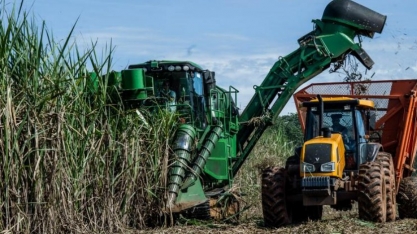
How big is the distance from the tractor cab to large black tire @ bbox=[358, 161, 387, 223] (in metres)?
0.56

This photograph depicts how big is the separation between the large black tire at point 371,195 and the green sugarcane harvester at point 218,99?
218 cm

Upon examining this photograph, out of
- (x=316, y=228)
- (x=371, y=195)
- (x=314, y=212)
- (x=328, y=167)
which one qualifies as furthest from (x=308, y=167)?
(x=314, y=212)

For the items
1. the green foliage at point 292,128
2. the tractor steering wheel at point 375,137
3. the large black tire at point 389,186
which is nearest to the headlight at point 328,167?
the large black tire at point 389,186

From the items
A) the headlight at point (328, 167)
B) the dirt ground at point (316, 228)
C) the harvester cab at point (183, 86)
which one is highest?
the harvester cab at point (183, 86)

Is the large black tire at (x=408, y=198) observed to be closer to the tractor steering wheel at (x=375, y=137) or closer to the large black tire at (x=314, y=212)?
the tractor steering wheel at (x=375, y=137)

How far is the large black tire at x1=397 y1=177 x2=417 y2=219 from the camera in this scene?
40.0 feet

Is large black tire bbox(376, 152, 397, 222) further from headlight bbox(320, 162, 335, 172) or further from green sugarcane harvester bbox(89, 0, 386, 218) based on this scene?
green sugarcane harvester bbox(89, 0, 386, 218)

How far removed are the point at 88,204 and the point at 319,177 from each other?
9.35 feet

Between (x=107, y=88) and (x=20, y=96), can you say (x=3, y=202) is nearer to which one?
(x=20, y=96)

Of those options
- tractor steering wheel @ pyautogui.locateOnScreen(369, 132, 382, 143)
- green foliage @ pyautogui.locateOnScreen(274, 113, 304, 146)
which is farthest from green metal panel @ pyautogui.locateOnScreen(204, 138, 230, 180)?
green foliage @ pyautogui.locateOnScreen(274, 113, 304, 146)

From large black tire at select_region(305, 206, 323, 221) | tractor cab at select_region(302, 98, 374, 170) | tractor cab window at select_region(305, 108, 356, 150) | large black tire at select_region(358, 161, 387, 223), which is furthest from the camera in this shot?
large black tire at select_region(305, 206, 323, 221)

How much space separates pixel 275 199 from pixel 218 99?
2.72 meters

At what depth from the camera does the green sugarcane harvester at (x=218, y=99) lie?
1114 cm

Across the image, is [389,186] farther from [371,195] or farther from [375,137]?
[375,137]
